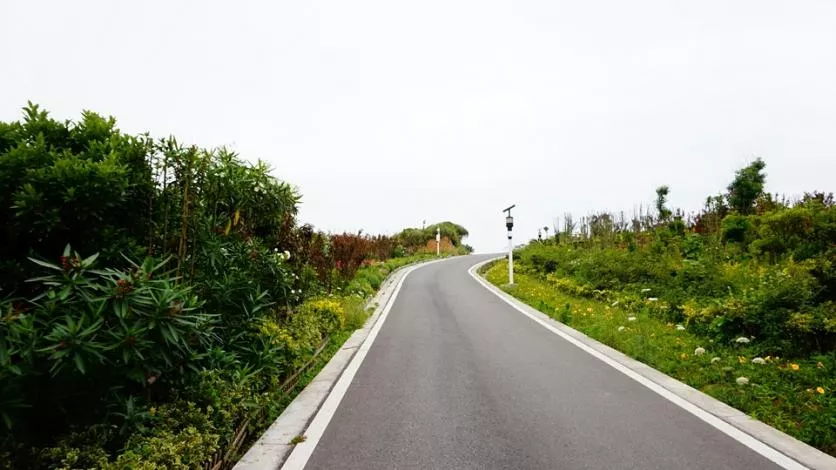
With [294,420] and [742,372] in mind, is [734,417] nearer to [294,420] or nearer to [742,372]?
[742,372]

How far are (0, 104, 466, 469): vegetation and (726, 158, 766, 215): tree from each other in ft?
55.4

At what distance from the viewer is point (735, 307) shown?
268 inches

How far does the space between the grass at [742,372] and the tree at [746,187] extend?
10.2 metres

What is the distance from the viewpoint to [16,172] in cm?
344

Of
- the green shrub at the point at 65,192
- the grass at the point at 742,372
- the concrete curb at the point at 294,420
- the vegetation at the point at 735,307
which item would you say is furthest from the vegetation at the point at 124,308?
the vegetation at the point at 735,307

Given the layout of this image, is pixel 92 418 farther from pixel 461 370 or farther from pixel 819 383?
pixel 819 383

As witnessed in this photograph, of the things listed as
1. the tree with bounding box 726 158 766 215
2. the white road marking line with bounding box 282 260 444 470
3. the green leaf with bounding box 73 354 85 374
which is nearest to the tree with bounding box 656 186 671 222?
the tree with bounding box 726 158 766 215

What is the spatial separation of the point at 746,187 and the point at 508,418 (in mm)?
16744

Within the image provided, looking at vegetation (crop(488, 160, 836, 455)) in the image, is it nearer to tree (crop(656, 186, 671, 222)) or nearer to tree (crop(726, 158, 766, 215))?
tree (crop(726, 158, 766, 215))

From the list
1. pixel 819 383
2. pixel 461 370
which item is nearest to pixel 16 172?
pixel 461 370

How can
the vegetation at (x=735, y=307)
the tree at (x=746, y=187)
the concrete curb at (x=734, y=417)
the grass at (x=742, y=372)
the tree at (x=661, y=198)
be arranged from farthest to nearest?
the tree at (x=661, y=198) → the tree at (x=746, y=187) → the vegetation at (x=735, y=307) → the grass at (x=742, y=372) → the concrete curb at (x=734, y=417)

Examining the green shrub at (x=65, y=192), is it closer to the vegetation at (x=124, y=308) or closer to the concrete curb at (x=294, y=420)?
the vegetation at (x=124, y=308)

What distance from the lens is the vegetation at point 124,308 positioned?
2.69 m

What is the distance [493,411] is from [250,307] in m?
2.79
